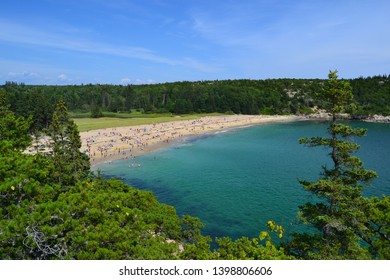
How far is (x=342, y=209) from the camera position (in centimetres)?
1869

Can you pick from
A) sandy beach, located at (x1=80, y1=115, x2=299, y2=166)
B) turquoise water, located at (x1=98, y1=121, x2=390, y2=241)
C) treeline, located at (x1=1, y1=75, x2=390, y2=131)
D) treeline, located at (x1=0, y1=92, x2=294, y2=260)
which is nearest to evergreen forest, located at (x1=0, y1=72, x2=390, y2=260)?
treeline, located at (x1=0, y1=92, x2=294, y2=260)

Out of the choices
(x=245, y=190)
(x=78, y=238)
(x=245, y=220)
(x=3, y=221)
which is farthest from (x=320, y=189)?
(x=245, y=190)

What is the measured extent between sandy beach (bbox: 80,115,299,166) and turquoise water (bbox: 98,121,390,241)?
19.1ft

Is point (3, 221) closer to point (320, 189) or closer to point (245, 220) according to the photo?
point (320, 189)

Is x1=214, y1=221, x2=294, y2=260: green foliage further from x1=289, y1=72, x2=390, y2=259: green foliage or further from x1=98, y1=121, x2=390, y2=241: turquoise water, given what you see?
x1=98, y1=121, x2=390, y2=241: turquoise water

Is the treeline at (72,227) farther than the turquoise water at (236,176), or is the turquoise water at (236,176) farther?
the turquoise water at (236,176)

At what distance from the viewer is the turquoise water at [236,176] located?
40.0 meters

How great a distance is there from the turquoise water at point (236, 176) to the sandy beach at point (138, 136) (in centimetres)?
582

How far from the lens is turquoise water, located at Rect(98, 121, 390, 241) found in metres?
40.0

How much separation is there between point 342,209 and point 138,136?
86.1 meters

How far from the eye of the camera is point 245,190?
50219mm

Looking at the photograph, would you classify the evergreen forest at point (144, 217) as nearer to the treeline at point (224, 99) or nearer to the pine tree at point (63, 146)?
the pine tree at point (63, 146)

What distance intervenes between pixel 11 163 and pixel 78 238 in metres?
7.10

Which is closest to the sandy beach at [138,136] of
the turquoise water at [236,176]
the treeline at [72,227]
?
the turquoise water at [236,176]
